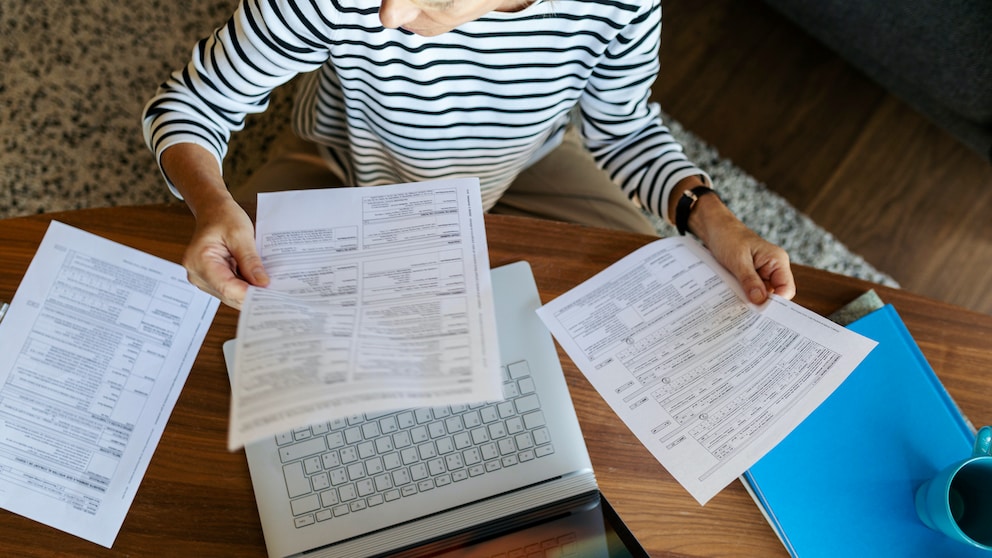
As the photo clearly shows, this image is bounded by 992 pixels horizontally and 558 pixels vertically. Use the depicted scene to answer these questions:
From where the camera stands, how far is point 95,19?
58.1 inches

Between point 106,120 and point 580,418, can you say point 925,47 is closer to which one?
point 580,418

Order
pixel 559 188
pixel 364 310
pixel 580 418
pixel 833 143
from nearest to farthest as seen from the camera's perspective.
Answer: pixel 364 310 → pixel 580 418 → pixel 559 188 → pixel 833 143

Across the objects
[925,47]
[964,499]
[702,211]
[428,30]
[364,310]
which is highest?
[925,47]

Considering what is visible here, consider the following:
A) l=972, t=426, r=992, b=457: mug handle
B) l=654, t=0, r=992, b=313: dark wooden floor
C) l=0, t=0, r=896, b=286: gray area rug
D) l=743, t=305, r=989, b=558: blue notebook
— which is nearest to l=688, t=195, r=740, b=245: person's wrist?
l=743, t=305, r=989, b=558: blue notebook

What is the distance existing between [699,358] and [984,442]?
0.94ft

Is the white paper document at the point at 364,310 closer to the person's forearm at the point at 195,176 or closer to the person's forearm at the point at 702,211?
the person's forearm at the point at 195,176

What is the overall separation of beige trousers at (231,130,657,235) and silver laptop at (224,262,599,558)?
348 mm

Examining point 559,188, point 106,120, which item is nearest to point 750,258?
point 559,188

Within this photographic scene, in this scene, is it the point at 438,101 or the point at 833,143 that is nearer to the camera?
the point at 438,101

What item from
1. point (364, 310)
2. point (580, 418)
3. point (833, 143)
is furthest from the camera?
point (833, 143)

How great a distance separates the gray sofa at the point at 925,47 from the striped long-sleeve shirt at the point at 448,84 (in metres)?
0.69

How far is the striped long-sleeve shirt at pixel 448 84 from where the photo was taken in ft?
2.29

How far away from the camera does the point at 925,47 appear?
49.2 inches

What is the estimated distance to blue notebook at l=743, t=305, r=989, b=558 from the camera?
2.31 feet
